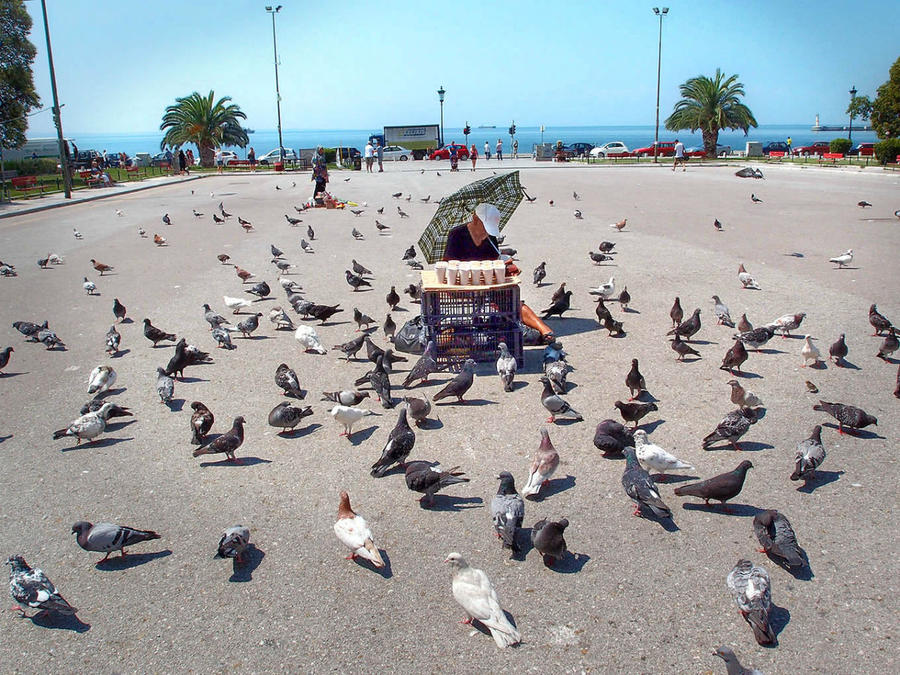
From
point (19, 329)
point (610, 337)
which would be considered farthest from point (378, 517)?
point (19, 329)

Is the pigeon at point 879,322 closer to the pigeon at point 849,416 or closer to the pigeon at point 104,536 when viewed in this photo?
the pigeon at point 849,416

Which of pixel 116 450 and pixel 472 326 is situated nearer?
pixel 116 450

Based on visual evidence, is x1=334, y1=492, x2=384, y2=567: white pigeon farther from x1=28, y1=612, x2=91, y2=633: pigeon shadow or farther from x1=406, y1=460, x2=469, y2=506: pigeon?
x1=28, y1=612, x2=91, y2=633: pigeon shadow

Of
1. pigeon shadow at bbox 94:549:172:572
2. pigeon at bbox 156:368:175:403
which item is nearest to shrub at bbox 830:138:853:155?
pigeon at bbox 156:368:175:403

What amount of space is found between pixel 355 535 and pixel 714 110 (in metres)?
55.9

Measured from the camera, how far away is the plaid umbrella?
31.4 feet

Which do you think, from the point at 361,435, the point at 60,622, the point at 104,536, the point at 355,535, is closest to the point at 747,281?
the point at 361,435

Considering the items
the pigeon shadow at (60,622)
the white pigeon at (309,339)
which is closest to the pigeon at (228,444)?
the pigeon shadow at (60,622)

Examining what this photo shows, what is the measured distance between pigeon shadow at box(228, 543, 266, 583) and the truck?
60074 millimetres

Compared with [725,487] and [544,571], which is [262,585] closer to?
[544,571]

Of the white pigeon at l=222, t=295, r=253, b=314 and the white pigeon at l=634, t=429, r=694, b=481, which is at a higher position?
the white pigeon at l=222, t=295, r=253, b=314

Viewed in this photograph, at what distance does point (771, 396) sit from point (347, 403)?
14.9 ft

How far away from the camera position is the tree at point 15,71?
39.8 meters

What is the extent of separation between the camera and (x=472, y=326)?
8.45 metres
